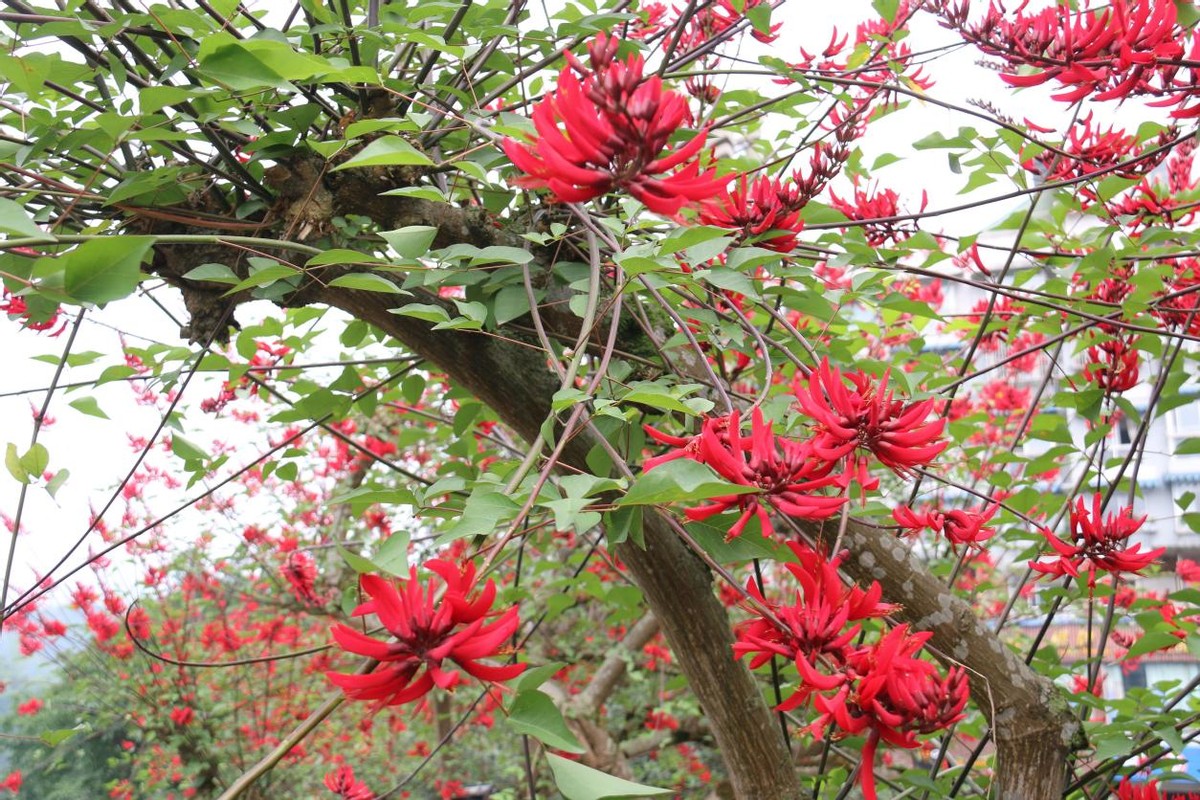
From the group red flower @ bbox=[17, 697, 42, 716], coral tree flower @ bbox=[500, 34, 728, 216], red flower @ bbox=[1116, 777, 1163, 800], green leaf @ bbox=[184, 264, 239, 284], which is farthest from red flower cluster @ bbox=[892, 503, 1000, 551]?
red flower @ bbox=[17, 697, 42, 716]

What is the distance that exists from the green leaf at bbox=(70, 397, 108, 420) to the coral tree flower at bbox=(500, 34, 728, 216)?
0.82 metres

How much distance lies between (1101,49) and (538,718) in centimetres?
82

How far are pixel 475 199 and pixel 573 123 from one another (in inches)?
27.0

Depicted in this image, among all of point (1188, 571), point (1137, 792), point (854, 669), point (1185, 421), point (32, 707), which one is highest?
point (1185, 421)

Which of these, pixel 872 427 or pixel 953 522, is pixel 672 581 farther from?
pixel 872 427

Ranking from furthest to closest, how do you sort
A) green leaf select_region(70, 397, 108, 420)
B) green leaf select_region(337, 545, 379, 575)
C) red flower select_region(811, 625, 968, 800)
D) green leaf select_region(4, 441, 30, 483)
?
green leaf select_region(70, 397, 108, 420)
green leaf select_region(4, 441, 30, 483)
red flower select_region(811, 625, 968, 800)
green leaf select_region(337, 545, 379, 575)

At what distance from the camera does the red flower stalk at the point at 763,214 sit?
801 mm

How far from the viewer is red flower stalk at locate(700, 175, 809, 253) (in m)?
0.80

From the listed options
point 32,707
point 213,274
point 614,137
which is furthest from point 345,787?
point 32,707

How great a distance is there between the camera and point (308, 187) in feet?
3.11

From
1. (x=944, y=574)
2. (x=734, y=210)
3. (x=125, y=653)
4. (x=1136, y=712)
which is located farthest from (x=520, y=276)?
(x=125, y=653)

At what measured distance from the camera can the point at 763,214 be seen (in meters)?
0.81

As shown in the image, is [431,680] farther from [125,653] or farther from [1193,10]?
[125,653]

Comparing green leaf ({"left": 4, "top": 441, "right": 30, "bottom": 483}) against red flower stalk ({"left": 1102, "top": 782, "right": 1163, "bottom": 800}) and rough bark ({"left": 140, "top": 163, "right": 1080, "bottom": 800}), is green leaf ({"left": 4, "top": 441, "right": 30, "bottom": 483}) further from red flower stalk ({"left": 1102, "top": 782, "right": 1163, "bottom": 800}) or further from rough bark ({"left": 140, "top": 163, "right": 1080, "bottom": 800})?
red flower stalk ({"left": 1102, "top": 782, "right": 1163, "bottom": 800})
